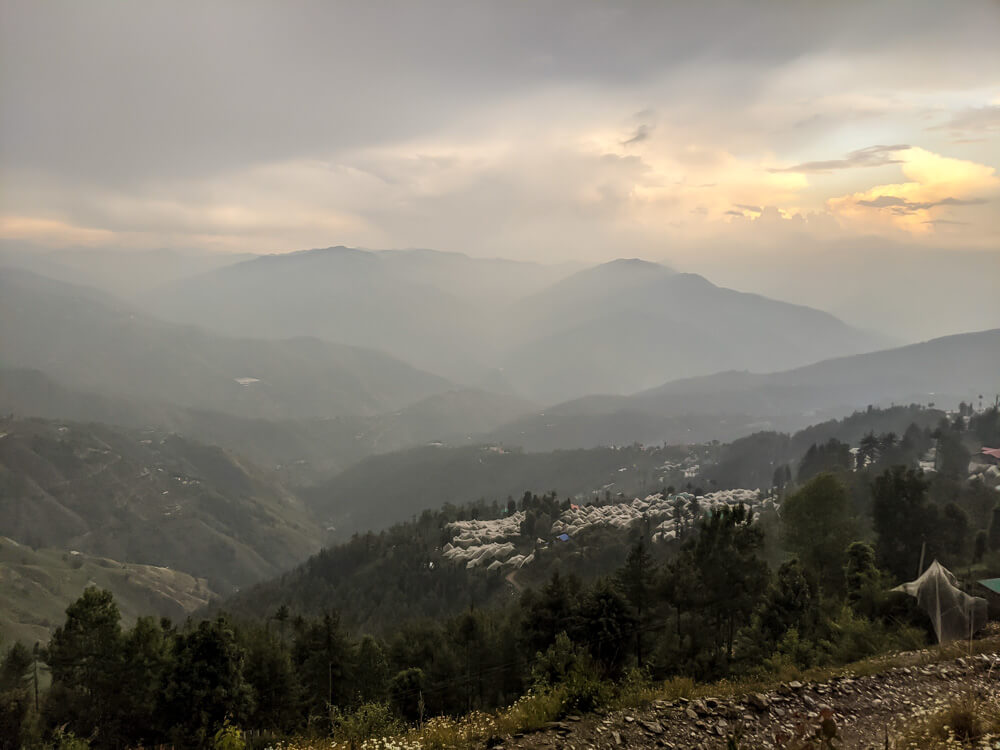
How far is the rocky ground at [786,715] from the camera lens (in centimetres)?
1131

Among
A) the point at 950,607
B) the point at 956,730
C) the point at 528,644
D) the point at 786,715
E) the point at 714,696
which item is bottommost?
the point at 528,644

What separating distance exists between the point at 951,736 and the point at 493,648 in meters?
36.3

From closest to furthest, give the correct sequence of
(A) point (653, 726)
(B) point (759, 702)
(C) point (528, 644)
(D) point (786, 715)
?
(A) point (653, 726) → (D) point (786, 715) → (B) point (759, 702) → (C) point (528, 644)

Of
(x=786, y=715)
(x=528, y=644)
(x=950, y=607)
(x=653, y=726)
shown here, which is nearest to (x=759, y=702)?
(x=786, y=715)

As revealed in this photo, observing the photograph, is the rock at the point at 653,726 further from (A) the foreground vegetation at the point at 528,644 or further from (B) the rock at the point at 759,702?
(A) the foreground vegetation at the point at 528,644

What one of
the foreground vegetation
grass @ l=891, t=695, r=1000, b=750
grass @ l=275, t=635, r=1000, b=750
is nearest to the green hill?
the foreground vegetation

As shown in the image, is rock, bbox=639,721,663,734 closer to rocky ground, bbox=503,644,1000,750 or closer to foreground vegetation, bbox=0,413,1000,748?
rocky ground, bbox=503,644,1000,750

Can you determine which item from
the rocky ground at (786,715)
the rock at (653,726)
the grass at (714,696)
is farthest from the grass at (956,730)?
the rock at (653,726)

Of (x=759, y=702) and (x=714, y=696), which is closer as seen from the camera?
(x=759, y=702)

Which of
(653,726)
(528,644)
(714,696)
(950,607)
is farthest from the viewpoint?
(528,644)

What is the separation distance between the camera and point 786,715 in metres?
12.3

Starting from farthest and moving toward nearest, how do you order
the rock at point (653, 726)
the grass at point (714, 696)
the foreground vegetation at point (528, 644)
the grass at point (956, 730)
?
the foreground vegetation at point (528, 644) < the rock at point (653, 726) < the grass at point (714, 696) < the grass at point (956, 730)

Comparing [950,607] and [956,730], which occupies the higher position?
[956,730]

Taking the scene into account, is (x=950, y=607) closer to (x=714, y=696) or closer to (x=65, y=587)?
(x=714, y=696)
